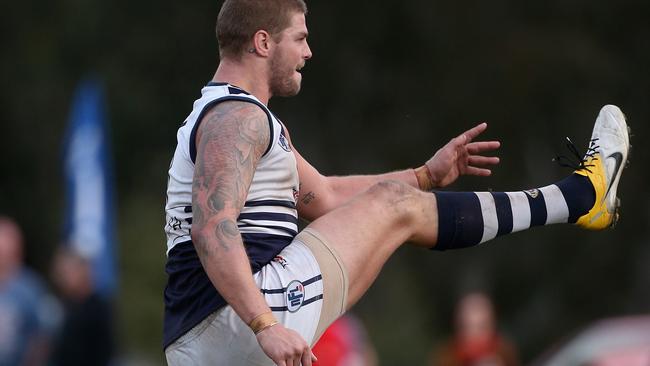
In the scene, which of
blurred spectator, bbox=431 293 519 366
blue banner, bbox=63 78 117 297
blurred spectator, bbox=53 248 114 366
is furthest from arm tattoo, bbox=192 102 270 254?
blue banner, bbox=63 78 117 297

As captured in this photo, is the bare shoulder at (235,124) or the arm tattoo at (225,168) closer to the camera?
the arm tattoo at (225,168)

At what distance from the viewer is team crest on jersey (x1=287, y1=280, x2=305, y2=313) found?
602 cm

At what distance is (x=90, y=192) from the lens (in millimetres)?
14680

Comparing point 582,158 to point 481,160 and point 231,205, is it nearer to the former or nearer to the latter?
point 481,160

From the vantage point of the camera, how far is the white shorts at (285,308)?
19.6 feet

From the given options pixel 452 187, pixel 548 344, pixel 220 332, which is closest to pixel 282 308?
pixel 220 332

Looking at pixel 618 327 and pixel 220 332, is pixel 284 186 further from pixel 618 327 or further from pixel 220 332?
pixel 618 327

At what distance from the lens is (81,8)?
22.7 m

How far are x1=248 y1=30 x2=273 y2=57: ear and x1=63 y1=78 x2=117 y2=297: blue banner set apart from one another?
778cm

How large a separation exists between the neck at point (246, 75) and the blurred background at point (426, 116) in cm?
1242

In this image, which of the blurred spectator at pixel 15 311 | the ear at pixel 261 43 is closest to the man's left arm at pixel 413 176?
the ear at pixel 261 43

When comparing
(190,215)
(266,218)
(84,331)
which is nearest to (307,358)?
(266,218)

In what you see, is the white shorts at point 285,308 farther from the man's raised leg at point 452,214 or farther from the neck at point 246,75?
the neck at point 246,75

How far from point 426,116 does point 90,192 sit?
6.92 metres
